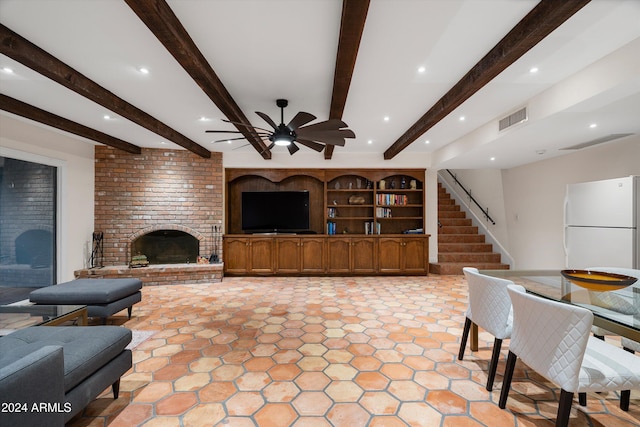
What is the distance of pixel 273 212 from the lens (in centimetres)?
607

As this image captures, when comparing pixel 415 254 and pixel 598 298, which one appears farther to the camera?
pixel 415 254

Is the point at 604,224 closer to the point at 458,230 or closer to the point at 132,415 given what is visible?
the point at 458,230

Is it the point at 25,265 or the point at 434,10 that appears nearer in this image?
the point at 434,10

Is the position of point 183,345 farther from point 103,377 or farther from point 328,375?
point 328,375

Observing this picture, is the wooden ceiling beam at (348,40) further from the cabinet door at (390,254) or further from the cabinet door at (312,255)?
the cabinet door at (390,254)

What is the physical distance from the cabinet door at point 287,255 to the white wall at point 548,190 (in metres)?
4.54

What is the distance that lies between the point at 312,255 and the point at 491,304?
4092 mm

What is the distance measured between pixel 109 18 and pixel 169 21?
0.48 m

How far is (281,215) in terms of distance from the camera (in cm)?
608

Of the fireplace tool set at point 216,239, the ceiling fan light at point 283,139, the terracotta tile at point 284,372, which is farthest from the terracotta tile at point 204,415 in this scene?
the fireplace tool set at point 216,239

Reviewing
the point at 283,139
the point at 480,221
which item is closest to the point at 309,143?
the point at 283,139

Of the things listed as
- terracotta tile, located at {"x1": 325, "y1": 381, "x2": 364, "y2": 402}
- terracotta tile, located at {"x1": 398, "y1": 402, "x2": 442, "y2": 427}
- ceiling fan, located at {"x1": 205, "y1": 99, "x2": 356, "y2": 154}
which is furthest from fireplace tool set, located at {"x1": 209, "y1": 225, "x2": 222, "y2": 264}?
terracotta tile, located at {"x1": 398, "y1": 402, "x2": 442, "y2": 427}

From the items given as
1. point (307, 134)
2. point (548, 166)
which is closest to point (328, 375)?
point (307, 134)

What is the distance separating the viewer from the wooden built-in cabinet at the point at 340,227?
5855 mm
